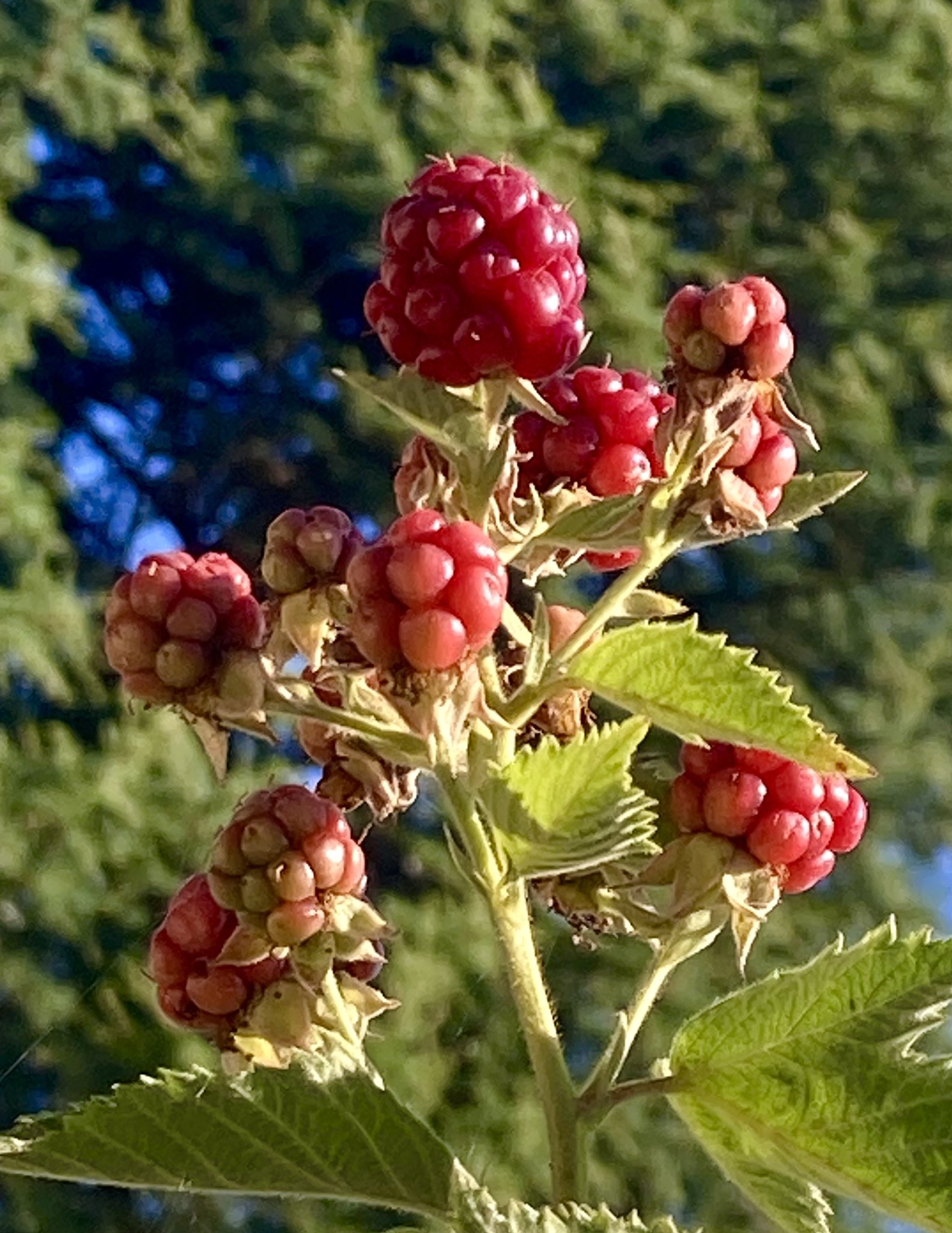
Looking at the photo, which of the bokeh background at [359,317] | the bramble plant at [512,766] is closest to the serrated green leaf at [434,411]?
the bramble plant at [512,766]

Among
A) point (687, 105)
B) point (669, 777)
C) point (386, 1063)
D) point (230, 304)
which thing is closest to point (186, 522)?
point (230, 304)

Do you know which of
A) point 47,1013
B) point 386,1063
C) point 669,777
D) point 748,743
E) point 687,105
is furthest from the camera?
point 687,105

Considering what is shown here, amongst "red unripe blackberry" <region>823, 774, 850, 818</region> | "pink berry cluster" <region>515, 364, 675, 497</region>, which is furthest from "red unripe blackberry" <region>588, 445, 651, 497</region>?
"red unripe blackberry" <region>823, 774, 850, 818</region>

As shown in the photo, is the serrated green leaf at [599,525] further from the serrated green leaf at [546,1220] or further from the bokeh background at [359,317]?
the bokeh background at [359,317]

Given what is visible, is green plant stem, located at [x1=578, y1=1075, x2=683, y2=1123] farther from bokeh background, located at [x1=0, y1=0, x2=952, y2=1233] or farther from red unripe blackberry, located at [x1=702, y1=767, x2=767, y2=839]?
bokeh background, located at [x1=0, y1=0, x2=952, y2=1233]

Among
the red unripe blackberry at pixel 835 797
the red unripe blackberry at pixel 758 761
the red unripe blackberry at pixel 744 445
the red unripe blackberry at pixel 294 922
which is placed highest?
the red unripe blackberry at pixel 744 445

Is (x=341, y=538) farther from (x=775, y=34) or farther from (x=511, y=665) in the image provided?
(x=775, y=34)
